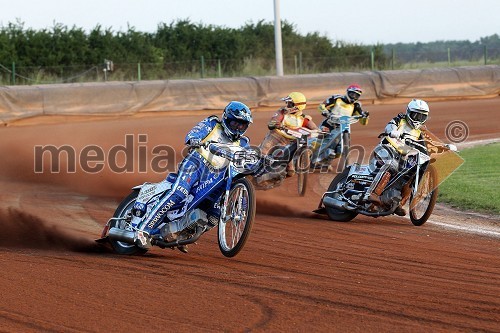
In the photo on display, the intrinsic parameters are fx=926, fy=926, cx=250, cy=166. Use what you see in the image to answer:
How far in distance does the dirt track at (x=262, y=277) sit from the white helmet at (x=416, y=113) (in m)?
1.51

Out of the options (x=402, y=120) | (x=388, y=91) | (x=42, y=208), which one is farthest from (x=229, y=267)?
(x=388, y=91)

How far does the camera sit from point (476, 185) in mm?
17188

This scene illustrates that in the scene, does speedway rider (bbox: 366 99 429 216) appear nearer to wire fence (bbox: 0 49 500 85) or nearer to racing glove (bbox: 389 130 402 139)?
racing glove (bbox: 389 130 402 139)

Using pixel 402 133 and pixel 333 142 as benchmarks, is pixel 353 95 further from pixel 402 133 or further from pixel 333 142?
pixel 402 133

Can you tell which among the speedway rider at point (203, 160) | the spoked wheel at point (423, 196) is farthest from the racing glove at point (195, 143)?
the spoked wheel at point (423, 196)

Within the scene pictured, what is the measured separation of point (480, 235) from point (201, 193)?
14.1 ft

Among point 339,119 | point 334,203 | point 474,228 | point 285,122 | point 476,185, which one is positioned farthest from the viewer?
point 339,119

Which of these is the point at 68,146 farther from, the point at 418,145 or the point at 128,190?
the point at 418,145

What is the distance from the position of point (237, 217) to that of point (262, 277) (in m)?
1.15

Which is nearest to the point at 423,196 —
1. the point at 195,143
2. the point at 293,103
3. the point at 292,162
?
the point at 292,162

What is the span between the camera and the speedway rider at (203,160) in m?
10.0

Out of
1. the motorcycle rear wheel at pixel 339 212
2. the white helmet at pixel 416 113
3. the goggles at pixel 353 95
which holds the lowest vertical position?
the motorcycle rear wheel at pixel 339 212

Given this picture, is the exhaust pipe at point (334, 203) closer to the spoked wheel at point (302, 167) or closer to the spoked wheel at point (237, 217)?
the spoked wheel at point (302, 167)

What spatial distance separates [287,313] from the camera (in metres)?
7.12
